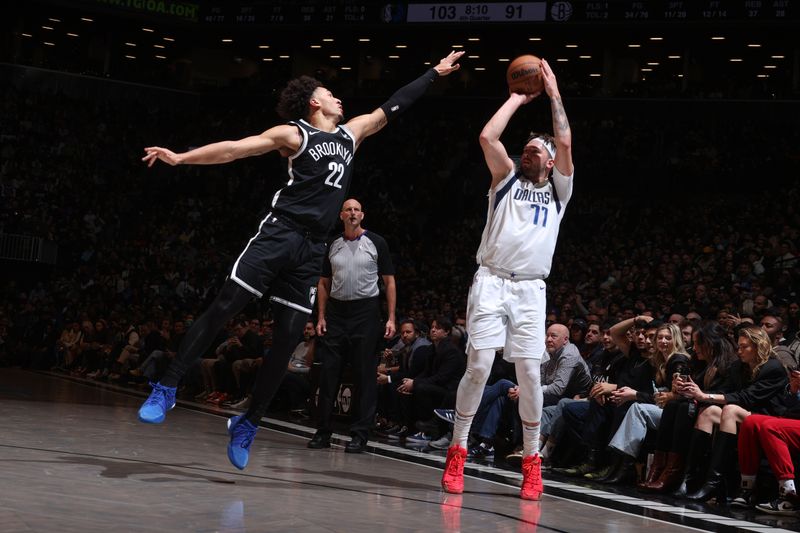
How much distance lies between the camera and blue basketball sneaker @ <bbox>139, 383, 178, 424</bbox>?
16.1 ft

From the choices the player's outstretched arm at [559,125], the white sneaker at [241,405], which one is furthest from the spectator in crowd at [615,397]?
the white sneaker at [241,405]

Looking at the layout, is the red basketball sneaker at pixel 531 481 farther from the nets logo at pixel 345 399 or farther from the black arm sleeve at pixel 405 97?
the nets logo at pixel 345 399

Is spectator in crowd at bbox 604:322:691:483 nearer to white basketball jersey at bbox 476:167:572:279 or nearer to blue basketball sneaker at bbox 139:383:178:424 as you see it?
white basketball jersey at bbox 476:167:572:279

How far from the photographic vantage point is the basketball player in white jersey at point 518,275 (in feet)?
18.0

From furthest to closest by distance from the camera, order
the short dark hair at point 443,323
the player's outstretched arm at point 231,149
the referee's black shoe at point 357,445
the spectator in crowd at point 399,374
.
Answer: the spectator in crowd at point 399,374, the short dark hair at point 443,323, the referee's black shoe at point 357,445, the player's outstretched arm at point 231,149

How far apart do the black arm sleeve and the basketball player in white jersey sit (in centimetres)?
61

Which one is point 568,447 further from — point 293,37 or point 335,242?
point 293,37

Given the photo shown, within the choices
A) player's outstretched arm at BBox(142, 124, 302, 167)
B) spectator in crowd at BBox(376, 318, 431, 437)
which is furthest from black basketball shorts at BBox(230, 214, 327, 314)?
spectator in crowd at BBox(376, 318, 431, 437)

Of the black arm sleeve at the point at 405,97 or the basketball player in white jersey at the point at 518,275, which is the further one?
the black arm sleeve at the point at 405,97

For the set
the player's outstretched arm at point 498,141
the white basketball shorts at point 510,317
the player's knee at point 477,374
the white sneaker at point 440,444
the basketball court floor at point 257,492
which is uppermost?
the player's outstretched arm at point 498,141

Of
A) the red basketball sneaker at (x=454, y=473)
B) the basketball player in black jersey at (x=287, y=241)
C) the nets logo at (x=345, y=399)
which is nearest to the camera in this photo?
the basketball player in black jersey at (x=287, y=241)

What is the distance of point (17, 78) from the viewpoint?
28219 mm

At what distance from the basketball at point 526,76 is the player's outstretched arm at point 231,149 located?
1.31 m

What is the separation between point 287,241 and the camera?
5320 mm
